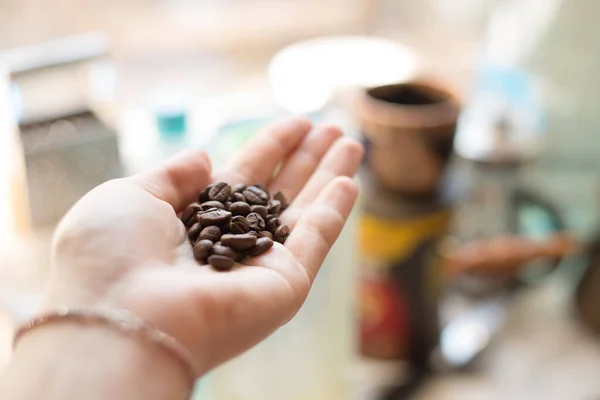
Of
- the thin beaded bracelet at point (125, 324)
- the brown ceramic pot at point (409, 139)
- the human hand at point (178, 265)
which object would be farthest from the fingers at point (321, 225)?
the brown ceramic pot at point (409, 139)

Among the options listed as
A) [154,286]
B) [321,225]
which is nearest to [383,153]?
[321,225]

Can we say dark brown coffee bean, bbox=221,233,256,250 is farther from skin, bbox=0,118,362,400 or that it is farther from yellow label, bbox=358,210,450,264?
yellow label, bbox=358,210,450,264

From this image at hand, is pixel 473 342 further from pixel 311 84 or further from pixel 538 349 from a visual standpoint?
pixel 311 84

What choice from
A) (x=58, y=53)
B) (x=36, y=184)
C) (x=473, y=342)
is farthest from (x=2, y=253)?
(x=473, y=342)

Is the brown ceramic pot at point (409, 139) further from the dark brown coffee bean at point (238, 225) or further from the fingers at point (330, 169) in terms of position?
the dark brown coffee bean at point (238, 225)

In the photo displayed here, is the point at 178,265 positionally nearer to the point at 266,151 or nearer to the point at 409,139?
the point at 266,151

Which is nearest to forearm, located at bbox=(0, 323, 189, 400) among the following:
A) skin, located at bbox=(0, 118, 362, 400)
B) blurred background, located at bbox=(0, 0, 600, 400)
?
skin, located at bbox=(0, 118, 362, 400)
